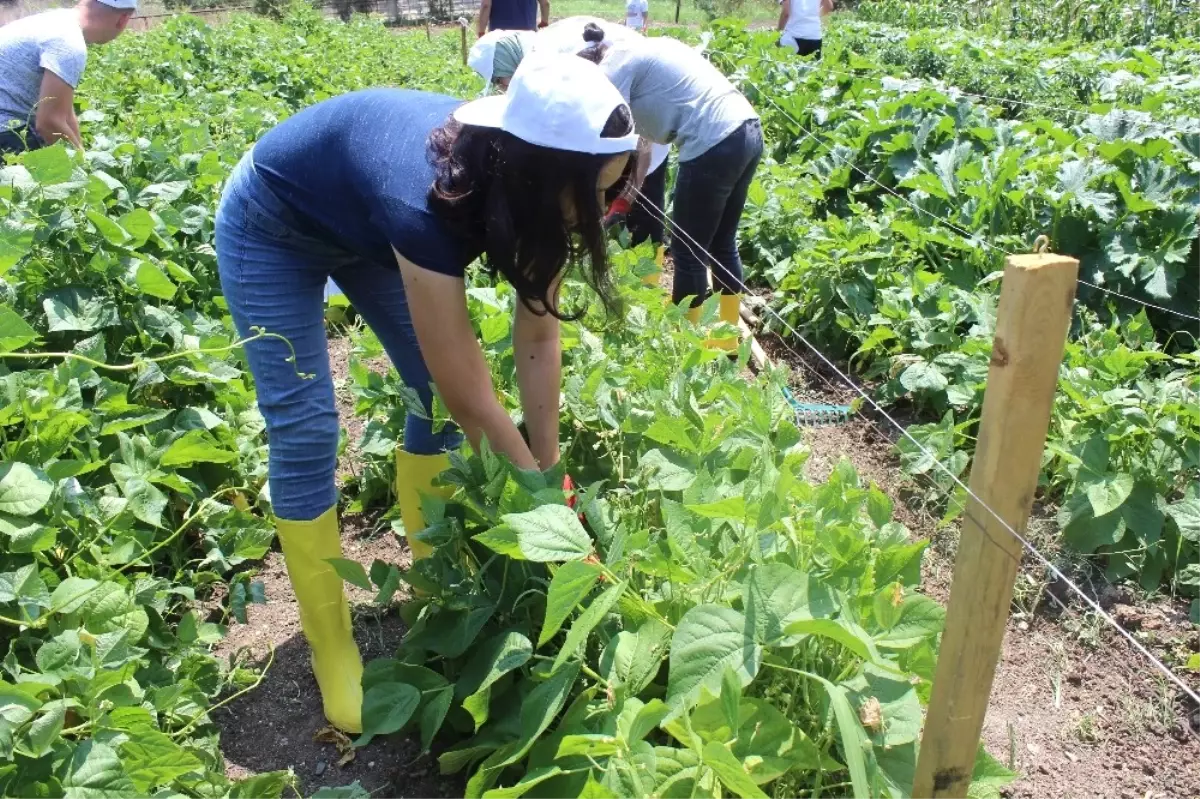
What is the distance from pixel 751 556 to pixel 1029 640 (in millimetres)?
1444

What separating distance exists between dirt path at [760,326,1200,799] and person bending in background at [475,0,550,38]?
5.49 m

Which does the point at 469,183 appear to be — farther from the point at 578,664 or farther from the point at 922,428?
the point at 922,428

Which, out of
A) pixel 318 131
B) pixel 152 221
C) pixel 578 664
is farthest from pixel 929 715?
pixel 152 221

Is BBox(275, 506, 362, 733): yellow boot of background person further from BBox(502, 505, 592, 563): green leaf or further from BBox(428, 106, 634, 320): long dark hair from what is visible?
BBox(428, 106, 634, 320): long dark hair

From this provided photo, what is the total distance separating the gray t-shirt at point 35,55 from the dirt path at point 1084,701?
3.81m

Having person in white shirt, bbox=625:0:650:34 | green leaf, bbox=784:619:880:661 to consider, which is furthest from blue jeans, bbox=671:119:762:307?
person in white shirt, bbox=625:0:650:34

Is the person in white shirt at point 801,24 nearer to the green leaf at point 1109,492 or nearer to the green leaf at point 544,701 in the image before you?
the green leaf at point 1109,492

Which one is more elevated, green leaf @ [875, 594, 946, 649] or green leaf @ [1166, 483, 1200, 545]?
green leaf @ [875, 594, 946, 649]

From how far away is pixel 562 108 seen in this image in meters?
1.55

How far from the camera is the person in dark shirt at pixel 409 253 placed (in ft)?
5.30

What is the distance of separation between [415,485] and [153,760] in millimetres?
1026

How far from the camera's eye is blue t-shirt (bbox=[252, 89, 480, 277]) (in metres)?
1.69

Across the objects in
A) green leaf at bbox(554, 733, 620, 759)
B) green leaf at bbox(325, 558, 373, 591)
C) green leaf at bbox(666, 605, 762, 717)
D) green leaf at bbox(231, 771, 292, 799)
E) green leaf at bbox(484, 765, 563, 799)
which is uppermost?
green leaf at bbox(666, 605, 762, 717)

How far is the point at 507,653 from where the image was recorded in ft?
6.13
